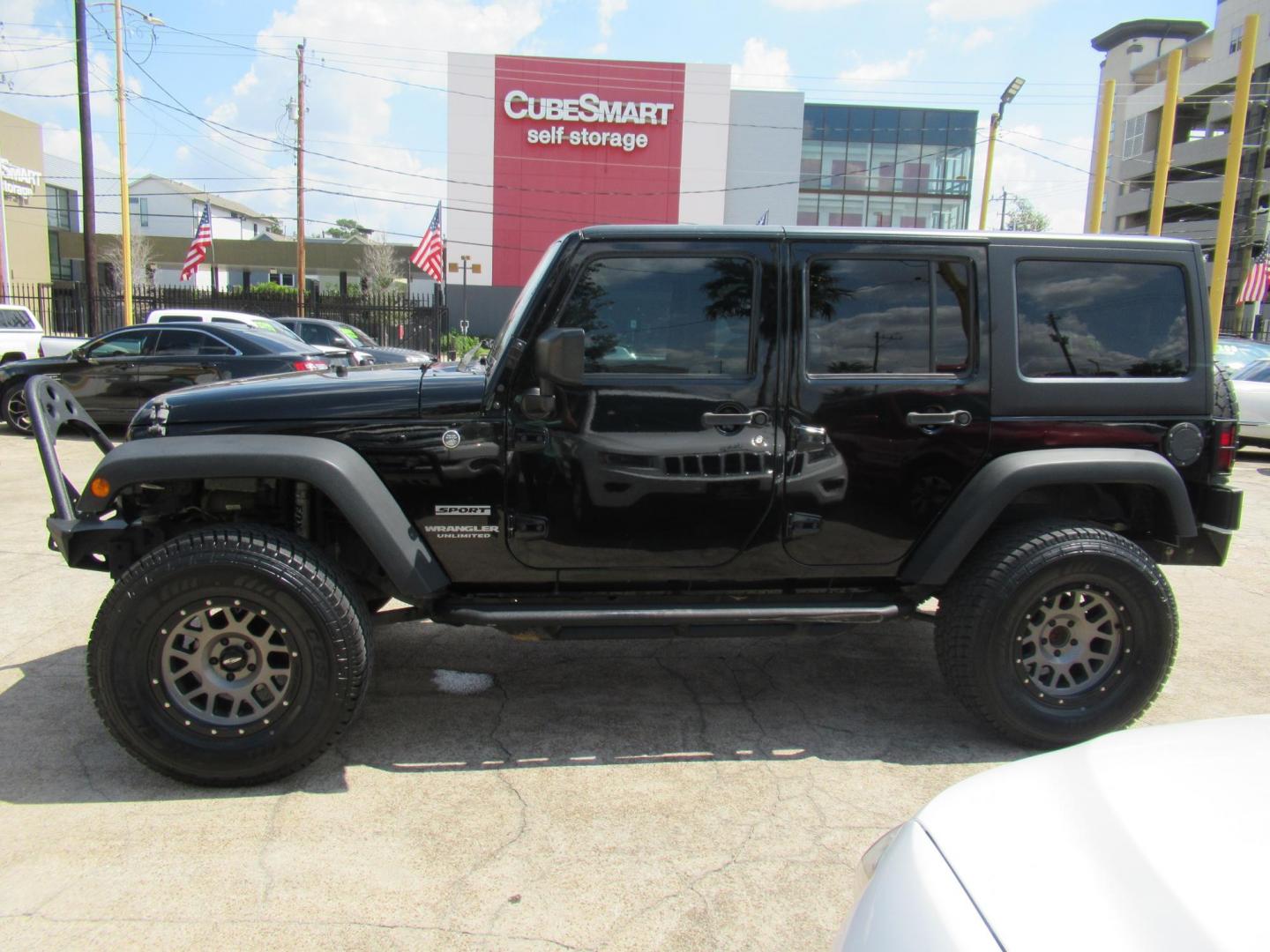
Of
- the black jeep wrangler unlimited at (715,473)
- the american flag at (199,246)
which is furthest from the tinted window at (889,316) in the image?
the american flag at (199,246)

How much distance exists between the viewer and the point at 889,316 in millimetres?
3496

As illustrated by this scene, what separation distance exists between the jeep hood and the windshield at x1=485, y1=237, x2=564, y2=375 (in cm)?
17

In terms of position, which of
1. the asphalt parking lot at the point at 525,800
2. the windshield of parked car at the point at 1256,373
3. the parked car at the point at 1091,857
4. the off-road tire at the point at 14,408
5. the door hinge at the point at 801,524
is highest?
the windshield of parked car at the point at 1256,373

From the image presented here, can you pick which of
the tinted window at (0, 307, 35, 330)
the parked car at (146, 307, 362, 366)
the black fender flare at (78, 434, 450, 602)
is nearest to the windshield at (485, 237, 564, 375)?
the black fender flare at (78, 434, 450, 602)

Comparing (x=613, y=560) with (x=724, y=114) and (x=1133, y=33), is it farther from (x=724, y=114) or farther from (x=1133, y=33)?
(x=1133, y=33)

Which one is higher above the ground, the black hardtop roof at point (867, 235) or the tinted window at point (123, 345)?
the black hardtop roof at point (867, 235)

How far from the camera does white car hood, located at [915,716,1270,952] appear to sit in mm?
1253

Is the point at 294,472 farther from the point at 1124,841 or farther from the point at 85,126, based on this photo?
the point at 85,126

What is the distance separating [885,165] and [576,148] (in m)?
18.0

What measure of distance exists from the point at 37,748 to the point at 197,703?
79 cm

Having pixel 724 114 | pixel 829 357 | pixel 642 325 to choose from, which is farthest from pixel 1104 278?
pixel 724 114

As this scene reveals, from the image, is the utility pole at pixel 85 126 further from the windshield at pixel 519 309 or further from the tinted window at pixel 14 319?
the windshield at pixel 519 309

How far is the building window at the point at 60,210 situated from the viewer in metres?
52.5

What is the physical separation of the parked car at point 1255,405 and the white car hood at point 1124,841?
1208cm
